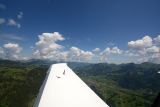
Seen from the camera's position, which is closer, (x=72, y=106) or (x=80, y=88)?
(x=72, y=106)

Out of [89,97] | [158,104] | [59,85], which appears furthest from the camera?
[59,85]

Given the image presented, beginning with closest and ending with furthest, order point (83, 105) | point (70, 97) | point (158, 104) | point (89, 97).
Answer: point (158, 104) < point (83, 105) < point (70, 97) < point (89, 97)

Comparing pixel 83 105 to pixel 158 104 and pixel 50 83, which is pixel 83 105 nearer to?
pixel 50 83

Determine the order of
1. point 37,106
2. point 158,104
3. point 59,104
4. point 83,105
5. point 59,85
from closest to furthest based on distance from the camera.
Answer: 1. point 158,104
2. point 37,106
3. point 59,104
4. point 83,105
5. point 59,85

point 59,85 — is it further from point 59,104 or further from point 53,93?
point 59,104

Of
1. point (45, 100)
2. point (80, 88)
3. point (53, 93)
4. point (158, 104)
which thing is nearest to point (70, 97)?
point (53, 93)

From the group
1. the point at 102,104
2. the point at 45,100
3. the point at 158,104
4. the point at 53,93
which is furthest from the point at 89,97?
the point at 158,104

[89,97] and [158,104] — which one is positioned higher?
[158,104]

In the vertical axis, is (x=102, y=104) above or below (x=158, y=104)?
below

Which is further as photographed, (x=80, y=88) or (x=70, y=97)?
(x=80, y=88)
